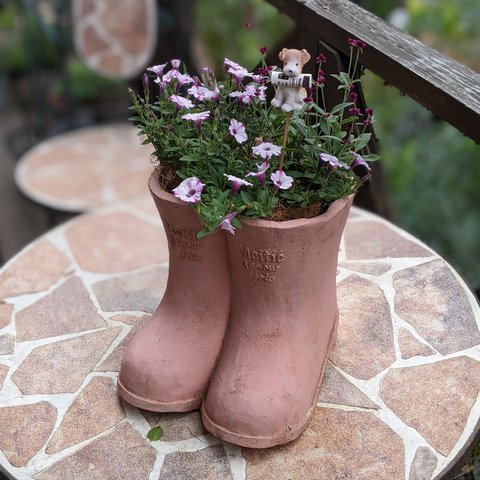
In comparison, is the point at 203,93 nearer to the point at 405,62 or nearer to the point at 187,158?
the point at 187,158

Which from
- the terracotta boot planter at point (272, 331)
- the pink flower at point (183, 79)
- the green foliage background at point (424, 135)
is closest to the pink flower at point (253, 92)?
the pink flower at point (183, 79)

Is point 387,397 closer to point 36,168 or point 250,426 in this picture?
point 250,426

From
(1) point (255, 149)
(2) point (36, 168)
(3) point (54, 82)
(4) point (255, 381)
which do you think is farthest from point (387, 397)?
(3) point (54, 82)

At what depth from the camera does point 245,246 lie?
3.60 ft

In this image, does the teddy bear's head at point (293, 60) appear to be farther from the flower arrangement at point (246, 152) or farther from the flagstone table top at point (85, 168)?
the flagstone table top at point (85, 168)

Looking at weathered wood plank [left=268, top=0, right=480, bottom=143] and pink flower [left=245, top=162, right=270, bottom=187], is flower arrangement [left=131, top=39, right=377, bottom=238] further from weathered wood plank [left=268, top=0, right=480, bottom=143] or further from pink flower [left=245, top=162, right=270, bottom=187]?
weathered wood plank [left=268, top=0, right=480, bottom=143]

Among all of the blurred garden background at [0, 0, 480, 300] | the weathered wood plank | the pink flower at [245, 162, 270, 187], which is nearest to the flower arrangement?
the pink flower at [245, 162, 270, 187]

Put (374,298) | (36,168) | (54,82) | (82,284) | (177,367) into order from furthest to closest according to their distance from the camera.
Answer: (54,82)
(36,168)
(82,284)
(374,298)
(177,367)

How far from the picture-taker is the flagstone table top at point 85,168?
289 cm

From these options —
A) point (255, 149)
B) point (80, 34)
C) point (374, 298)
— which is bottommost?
point (80, 34)

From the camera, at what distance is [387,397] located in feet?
4.08

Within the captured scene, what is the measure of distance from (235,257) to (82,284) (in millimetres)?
572

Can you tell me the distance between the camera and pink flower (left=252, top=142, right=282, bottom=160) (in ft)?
3.43

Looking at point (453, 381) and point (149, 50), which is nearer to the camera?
point (453, 381)
